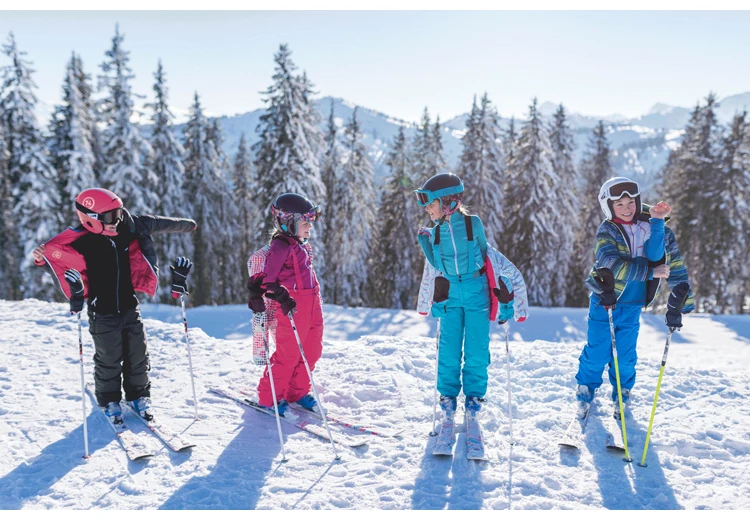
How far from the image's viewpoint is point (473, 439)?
4367mm

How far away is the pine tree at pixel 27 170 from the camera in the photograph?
22.0 meters

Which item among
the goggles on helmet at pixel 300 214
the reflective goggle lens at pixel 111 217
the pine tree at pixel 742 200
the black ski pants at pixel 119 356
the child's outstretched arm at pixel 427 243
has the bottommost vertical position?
the black ski pants at pixel 119 356

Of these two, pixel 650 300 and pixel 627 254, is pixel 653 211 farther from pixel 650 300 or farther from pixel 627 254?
pixel 650 300

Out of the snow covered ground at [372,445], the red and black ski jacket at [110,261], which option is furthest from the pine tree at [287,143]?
the red and black ski jacket at [110,261]

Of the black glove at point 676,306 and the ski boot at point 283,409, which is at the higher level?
the black glove at point 676,306

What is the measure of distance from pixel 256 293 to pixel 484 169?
21512 millimetres

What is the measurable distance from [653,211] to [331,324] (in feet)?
33.5

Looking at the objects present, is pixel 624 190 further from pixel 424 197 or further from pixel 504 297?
pixel 424 197

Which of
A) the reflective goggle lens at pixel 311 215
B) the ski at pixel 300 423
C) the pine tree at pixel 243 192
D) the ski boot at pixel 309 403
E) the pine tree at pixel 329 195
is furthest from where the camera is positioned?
the pine tree at pixel 243 192

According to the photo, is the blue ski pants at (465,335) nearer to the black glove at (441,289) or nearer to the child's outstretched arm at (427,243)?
the black glove at (441,289)

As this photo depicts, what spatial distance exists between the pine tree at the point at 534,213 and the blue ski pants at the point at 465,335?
20.4 m

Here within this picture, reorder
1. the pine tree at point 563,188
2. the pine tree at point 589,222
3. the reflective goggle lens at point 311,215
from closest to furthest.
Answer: the reflective goggle lens at point 311,215
the pine tree at point 563,188
the pine tree at point 589,222

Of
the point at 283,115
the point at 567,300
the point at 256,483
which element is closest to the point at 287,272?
the point at 256,483

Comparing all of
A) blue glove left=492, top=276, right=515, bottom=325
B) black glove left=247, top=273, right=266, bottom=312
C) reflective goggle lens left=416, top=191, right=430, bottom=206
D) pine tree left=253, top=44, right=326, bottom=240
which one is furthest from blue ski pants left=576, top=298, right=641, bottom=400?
pine tree left=253, top=44, right=326, bottom=240
